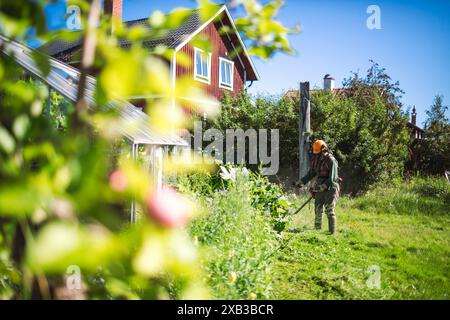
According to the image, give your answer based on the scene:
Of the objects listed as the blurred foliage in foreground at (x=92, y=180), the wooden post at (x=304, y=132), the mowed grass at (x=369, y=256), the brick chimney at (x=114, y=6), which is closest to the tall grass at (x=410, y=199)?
the mowed grass at (x=369, y=256)

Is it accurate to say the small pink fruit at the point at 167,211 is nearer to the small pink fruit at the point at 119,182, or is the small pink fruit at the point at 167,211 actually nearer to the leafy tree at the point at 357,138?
the small pink fruit at the point at 119,182

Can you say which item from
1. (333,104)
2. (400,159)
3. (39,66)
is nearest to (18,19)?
(39,66)

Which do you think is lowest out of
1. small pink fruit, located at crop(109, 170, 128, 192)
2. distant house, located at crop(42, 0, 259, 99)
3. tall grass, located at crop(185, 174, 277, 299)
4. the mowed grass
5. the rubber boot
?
the mowed grass

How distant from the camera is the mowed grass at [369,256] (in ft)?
13.7

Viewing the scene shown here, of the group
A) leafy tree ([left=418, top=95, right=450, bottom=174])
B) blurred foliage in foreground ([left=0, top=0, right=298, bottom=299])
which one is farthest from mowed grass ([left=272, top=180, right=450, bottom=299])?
leafy tree ([left=418, top=95, right=450, bottom=174])

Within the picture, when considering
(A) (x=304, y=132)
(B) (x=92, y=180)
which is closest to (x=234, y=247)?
(B) (x=92, y=180)

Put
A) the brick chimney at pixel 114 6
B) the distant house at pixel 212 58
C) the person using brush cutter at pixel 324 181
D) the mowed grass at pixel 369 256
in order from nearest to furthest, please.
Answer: the mowed grass at pixel 369 256 → the person using brush cutter at pixel 324 181 → the brick chimney at pixel 114 6 → the distant house at pixel 212 58

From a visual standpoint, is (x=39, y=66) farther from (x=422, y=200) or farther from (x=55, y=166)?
(x=422, y=200)

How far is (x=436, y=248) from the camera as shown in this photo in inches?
241

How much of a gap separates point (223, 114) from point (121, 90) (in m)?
12.7

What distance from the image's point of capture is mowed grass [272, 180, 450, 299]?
4.17 meters

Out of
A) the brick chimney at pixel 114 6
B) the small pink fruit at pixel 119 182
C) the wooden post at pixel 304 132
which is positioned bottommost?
the small pink fruit at pixel 119 182

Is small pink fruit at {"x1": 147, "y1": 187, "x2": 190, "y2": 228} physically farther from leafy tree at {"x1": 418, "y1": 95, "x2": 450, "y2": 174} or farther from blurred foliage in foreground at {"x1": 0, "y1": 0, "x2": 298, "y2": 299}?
leafy tree at {"x1": 418, "y1": 95, "x2": 450, "y2": 174}

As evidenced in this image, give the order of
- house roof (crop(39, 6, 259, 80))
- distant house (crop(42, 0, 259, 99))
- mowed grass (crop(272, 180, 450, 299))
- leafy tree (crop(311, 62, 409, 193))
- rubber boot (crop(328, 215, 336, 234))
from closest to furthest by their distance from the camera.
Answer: mowed grass (crop(272, 180, 450, 299)), rubber boot (crop(328, 215, 336, 234)), leafy tree (crop(311, 62, 409, 193)), house roof (crop(39, 6, 259, 80)), distant house (crop(42, 0, 259, 99))
